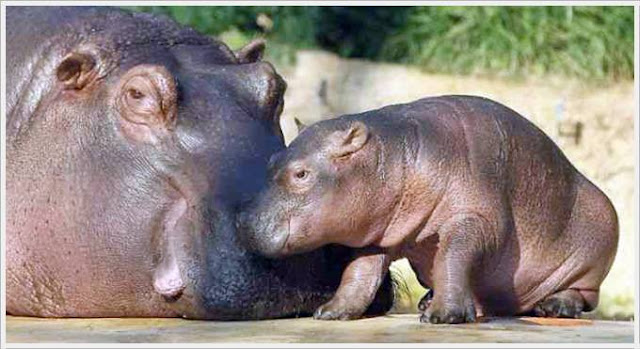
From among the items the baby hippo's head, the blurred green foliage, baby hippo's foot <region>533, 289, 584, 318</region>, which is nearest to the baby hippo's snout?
the baby hippo's head

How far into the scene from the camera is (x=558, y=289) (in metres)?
5.13

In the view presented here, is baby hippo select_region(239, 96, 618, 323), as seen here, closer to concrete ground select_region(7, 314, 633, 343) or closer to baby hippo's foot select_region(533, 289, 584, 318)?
baby hippo's foot select_region(533, 289, 584, 318)

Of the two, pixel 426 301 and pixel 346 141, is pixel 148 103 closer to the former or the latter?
pixel 346 141

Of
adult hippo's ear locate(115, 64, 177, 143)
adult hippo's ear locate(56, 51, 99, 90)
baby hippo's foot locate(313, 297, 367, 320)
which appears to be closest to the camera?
baby hippo's foot locate(313, 297, 367, 320)

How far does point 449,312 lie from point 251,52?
1.39m

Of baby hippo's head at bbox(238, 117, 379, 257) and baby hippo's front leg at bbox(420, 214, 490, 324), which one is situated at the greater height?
baby hippo's head at bbox(238, 117, 379, 257)

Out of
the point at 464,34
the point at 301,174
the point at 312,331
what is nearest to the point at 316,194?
the point at 301,174

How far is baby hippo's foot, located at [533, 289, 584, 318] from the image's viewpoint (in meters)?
5.05

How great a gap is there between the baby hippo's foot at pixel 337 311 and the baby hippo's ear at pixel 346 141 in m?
0.43

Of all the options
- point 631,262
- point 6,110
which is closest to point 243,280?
point 6,110

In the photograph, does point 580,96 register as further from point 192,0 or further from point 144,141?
point 144,141

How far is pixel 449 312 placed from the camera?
4.54m

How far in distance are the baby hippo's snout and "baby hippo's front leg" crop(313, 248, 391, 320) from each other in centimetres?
24

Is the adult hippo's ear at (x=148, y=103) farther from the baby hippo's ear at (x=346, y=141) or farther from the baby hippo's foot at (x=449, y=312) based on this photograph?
the baby hippo's foot at (x=449, y=312)
